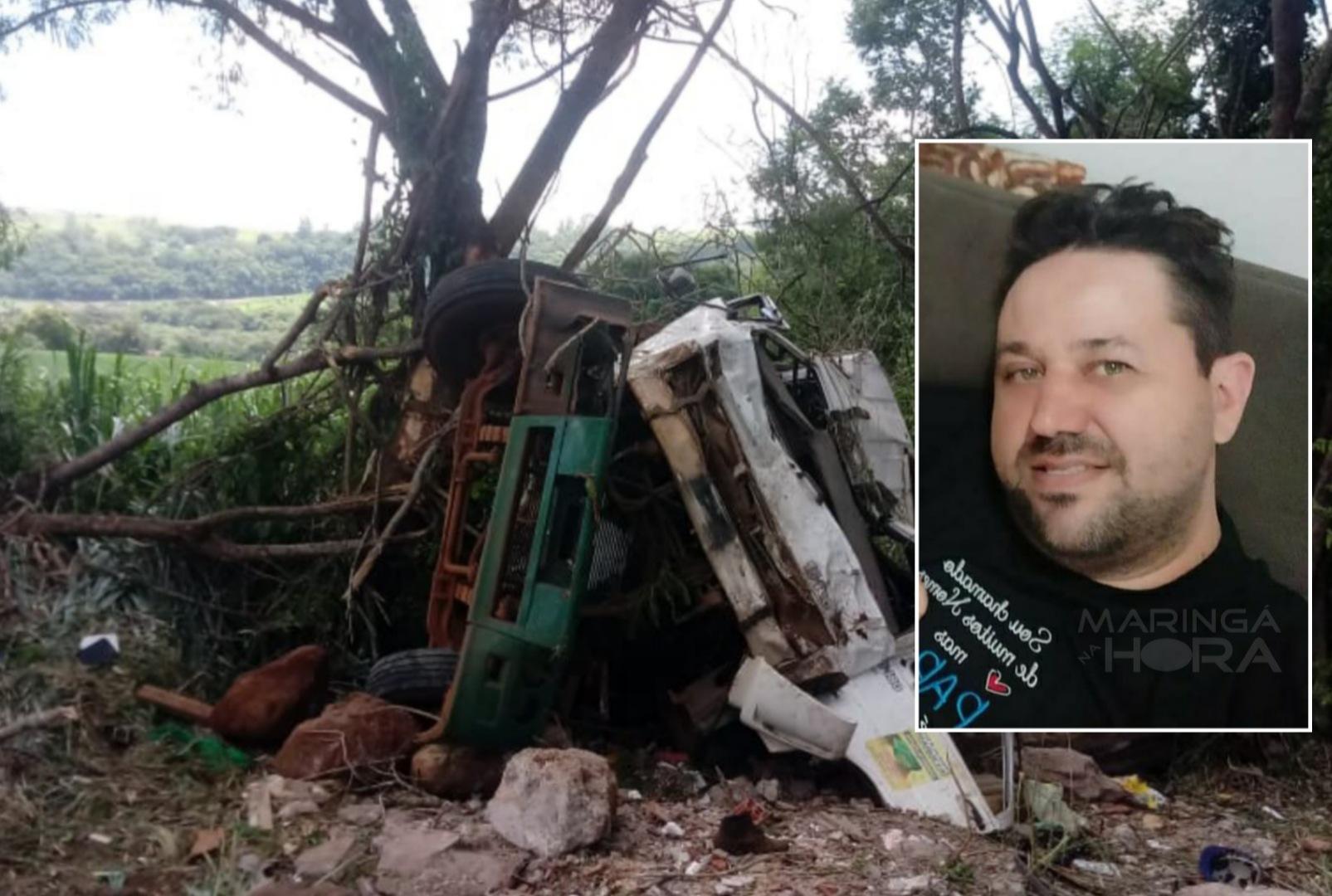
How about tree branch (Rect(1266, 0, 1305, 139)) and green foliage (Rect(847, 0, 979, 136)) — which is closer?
tree branch (Rect(1266, 0, 1305, 139))

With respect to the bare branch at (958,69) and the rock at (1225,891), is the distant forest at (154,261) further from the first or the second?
the rock at (1225,891)

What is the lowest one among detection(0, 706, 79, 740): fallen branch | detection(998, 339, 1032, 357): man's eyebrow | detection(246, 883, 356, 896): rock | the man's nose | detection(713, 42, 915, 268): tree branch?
detection(246, 883, 356, 896): rock

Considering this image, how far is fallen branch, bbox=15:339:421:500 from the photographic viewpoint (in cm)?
509

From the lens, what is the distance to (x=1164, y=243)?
280cm

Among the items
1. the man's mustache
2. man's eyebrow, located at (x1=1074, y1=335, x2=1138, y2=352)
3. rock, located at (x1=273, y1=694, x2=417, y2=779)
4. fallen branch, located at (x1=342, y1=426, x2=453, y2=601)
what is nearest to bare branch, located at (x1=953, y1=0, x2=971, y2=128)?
man's eyebrow, located at (x1=1074, y1=335, x2=1138, y2=352)

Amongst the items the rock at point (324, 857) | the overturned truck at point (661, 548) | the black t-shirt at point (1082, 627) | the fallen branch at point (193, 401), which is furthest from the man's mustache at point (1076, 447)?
the fallen branch at point (193, 401)

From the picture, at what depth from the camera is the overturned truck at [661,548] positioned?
399 centimetres

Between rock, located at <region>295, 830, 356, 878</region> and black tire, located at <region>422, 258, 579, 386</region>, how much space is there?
1888 mm

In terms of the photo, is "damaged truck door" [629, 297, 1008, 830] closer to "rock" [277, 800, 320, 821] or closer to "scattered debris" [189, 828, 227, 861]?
"rock" [277, 800, 320, 821]

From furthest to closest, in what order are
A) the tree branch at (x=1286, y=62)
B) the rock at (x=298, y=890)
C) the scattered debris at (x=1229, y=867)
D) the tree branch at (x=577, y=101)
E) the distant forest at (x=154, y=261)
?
the tree branch at (x=577, y=101) → the distant forest at (x=154, y=261) → the tree branch at (x=1286, y=62) → the scattered debris at (x=1229, y=867) → the rock at (x=298, y=890)

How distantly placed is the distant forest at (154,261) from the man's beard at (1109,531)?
3.04 meters

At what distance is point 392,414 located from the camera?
5.30 metres

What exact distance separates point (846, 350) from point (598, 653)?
1484 millimetres

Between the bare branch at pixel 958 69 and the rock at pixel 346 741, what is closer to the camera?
the rock at pixel 346 741
